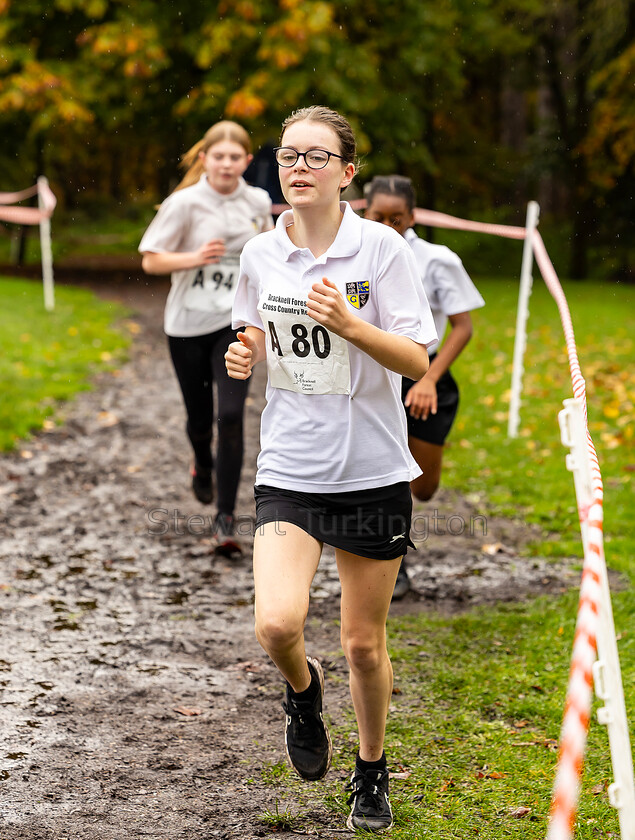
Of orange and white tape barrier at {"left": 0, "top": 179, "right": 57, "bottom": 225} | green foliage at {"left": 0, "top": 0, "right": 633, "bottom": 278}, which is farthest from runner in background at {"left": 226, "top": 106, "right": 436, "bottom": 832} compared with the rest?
green foliage at {"left": 0, "top": 0, "right": 633, "bottom": 278}

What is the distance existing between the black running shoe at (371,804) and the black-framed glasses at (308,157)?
6.35ft

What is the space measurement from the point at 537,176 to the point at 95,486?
72.6 ft

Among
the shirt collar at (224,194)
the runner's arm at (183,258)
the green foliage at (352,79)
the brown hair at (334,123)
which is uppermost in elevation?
the green foliage at (352,79)

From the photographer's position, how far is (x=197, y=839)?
3.21 m

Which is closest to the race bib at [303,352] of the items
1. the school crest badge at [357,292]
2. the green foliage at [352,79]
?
the school crest badge at [357,292]

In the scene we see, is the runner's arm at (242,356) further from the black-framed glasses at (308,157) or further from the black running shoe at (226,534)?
the black running shoe at (226,534)

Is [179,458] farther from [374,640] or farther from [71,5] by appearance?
[71,5]

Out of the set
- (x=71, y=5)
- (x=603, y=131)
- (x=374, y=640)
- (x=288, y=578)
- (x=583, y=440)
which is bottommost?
(x=374, y=640)

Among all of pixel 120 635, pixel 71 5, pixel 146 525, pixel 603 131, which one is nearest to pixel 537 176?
pixel 603 131

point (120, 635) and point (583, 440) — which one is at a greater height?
point (583, 440)

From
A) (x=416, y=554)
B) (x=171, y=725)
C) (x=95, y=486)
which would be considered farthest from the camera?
(x=95, y=486)

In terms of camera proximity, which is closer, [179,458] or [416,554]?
[416,554]

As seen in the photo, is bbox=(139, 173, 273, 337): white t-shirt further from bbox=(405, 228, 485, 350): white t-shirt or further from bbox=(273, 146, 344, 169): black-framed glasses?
bbox=(273, 146, 344, 169): black-framed glasses

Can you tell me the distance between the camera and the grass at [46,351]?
30.9 ft
